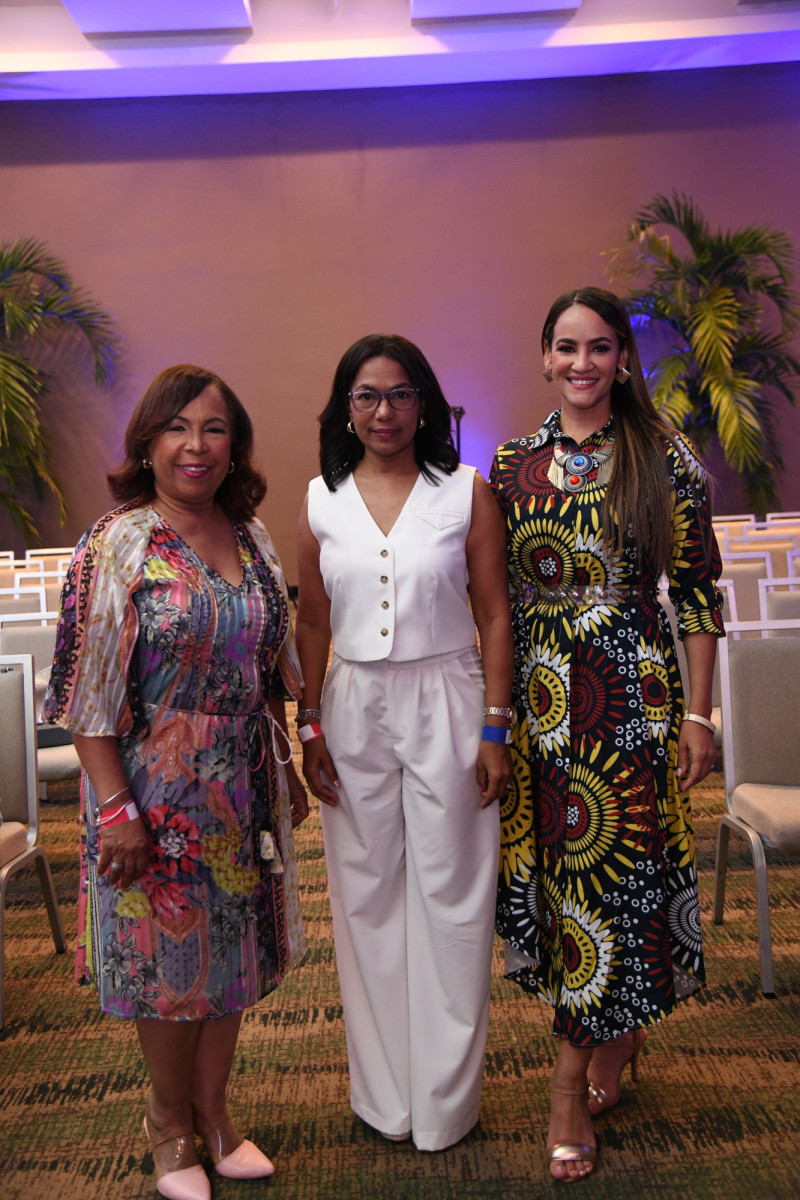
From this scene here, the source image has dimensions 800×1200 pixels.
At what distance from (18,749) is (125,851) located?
4.13ft

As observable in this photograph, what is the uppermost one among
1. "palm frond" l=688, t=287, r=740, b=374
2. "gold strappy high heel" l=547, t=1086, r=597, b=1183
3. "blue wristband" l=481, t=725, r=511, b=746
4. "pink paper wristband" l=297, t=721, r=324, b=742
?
"palm frond" l=688, t=287, r=740, b=374

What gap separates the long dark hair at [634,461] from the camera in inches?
71.1

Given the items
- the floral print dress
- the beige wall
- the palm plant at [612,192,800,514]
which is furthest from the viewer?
the beige wall

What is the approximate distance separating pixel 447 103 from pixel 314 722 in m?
9.57

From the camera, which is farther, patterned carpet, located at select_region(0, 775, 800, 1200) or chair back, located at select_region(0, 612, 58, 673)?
chair back, located at select_region(0, 612, 58, 673)

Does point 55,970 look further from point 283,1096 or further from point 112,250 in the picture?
point 112,250

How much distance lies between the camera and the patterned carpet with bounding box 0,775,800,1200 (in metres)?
1.84

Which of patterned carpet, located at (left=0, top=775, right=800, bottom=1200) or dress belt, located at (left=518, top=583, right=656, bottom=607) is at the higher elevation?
dress belt, located at (left=518, top=583, right=656, bottom=607)

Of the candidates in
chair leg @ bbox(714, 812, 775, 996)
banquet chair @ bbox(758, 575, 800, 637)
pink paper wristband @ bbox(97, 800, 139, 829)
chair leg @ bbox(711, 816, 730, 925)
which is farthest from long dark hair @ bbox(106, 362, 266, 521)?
banquet chair @ bbox(758, 575, 800, 637)

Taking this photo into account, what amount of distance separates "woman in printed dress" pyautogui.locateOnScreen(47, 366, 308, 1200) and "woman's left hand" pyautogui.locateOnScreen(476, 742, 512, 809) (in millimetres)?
369

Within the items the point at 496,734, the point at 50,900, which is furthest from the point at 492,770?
the point at 50,900

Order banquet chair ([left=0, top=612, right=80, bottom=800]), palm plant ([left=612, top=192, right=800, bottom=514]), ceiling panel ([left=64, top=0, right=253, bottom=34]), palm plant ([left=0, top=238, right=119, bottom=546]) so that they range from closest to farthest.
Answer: banquet chair ([left=0, top=612, right=80, bottom=800]) < ceiling panel ([left=64, top=0, right=253, bottom=34]) < palm plant ([left=612, top=192, right=800, bottom=514]) < palm plant ([left=0, top=238, right=119, bottom=546])

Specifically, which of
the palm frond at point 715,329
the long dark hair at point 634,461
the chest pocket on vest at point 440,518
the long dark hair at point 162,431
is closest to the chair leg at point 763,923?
the long dark hair at point 634,461

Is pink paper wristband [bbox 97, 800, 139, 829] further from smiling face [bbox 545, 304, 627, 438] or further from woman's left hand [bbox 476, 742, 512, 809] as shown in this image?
smiling face [bbox 545, 304, 627, 438]
